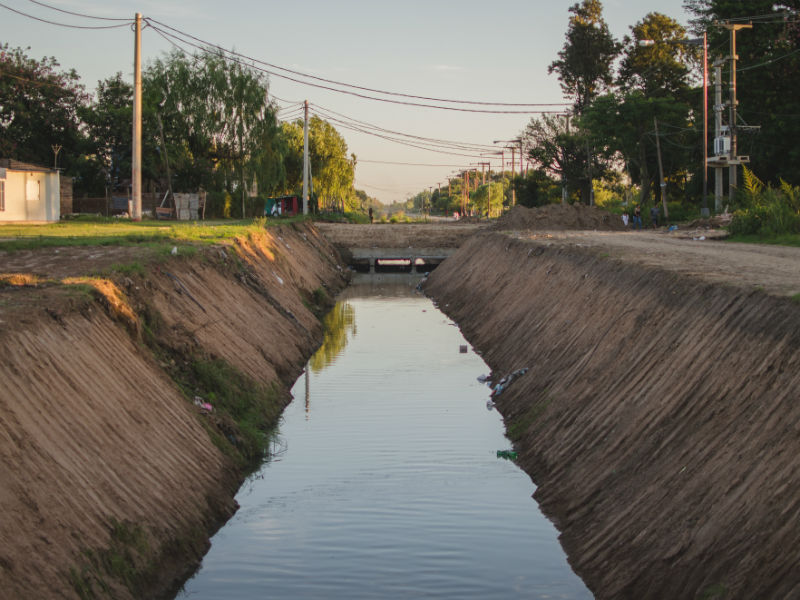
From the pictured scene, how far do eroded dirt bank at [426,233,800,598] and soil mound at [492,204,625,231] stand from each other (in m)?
42.1

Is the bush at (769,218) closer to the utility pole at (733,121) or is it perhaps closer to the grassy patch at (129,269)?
the utility pole at (733,121)

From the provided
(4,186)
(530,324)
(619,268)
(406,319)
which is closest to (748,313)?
(619,268)

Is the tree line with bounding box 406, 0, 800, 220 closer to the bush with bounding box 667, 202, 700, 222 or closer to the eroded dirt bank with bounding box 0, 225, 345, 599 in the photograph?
the bush with bounding box 667, 202, 700, 222

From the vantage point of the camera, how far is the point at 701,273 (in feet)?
52.3

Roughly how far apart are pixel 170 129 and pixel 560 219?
1062 inches

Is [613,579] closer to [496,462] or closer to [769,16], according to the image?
[496,462]

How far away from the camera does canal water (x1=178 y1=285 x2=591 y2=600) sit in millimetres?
10625

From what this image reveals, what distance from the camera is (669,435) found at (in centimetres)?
1084

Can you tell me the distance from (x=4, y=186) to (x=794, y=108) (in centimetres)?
3943

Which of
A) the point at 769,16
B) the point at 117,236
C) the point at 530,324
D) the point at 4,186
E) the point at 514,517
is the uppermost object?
the point at 769,16

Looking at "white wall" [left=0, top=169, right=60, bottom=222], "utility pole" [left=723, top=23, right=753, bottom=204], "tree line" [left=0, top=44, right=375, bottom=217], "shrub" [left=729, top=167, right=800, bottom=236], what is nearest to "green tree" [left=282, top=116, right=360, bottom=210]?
"tree line" [left=0, top=44, right=375, bottom=217]

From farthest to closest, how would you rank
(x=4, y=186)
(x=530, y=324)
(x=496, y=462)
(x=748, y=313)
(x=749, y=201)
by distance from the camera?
(x=4, y=186) < (x=749, y=201) < (x=530, y=324) < (x=496, y=462) < (x=748, y=313)

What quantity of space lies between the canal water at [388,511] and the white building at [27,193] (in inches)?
972

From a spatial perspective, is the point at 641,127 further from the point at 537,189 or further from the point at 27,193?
the point at 27,193
